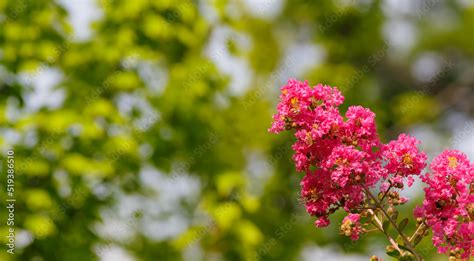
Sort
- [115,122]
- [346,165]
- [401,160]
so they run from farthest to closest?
[115,122]
[401,160]
[346,165]

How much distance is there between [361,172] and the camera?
6.10ft

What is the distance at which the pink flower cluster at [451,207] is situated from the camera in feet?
6.21

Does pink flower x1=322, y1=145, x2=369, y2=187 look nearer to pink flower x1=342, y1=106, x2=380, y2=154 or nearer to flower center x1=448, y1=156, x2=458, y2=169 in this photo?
pink flower x1=342, y1=106, x2=380, y2=154

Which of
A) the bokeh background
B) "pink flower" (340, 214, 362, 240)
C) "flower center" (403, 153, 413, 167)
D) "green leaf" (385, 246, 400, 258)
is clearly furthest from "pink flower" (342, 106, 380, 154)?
the bokeh background

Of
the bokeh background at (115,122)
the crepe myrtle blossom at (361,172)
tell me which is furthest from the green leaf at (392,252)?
the bokeh background at (115,122)

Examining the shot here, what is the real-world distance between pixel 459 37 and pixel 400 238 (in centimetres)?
1473

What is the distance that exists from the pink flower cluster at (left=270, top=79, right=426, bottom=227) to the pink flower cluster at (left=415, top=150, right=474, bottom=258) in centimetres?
7

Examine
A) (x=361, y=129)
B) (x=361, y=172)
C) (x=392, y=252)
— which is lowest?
(x=392, y=252)

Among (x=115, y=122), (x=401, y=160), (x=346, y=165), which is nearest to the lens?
(x=346, y=165)

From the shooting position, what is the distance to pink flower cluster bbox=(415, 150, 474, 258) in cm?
189

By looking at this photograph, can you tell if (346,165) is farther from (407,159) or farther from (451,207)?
(451,207)

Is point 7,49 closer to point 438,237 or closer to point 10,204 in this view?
point 10,204

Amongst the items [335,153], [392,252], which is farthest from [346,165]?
[392,252]

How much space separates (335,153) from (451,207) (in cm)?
39
